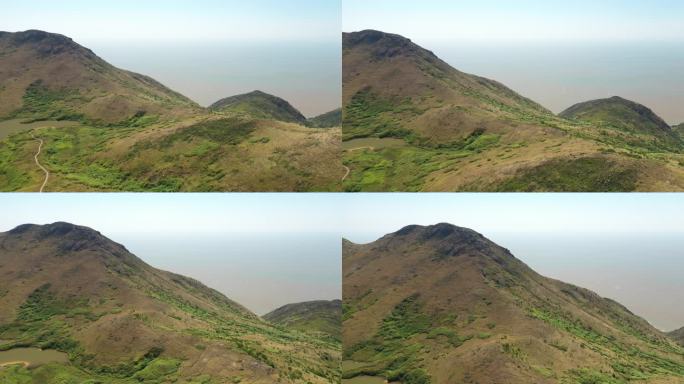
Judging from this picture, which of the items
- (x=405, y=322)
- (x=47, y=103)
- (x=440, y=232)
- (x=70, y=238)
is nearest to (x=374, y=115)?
(x=405, y=322)

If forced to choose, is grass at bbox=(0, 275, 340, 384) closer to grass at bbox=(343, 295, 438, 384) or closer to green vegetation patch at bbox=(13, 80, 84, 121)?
grass at bbox=(343, 295, 438, 384)

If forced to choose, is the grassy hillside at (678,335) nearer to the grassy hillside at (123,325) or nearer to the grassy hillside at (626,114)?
the grassy hillside at (626,114)

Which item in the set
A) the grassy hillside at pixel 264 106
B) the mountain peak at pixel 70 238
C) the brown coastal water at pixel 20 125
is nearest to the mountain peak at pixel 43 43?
the brown coastal water at pixel 20 125

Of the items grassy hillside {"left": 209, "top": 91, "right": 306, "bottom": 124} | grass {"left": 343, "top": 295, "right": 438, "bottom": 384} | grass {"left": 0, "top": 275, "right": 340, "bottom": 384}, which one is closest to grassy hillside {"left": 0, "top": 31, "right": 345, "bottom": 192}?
grass {"left": 0, "top": 275, "right": 340, "bottom": 384}

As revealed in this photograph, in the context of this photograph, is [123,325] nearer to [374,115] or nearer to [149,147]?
[149,147]

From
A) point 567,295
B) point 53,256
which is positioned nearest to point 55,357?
point 53,256

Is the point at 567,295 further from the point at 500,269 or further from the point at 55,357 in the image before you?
the point at 55,357
